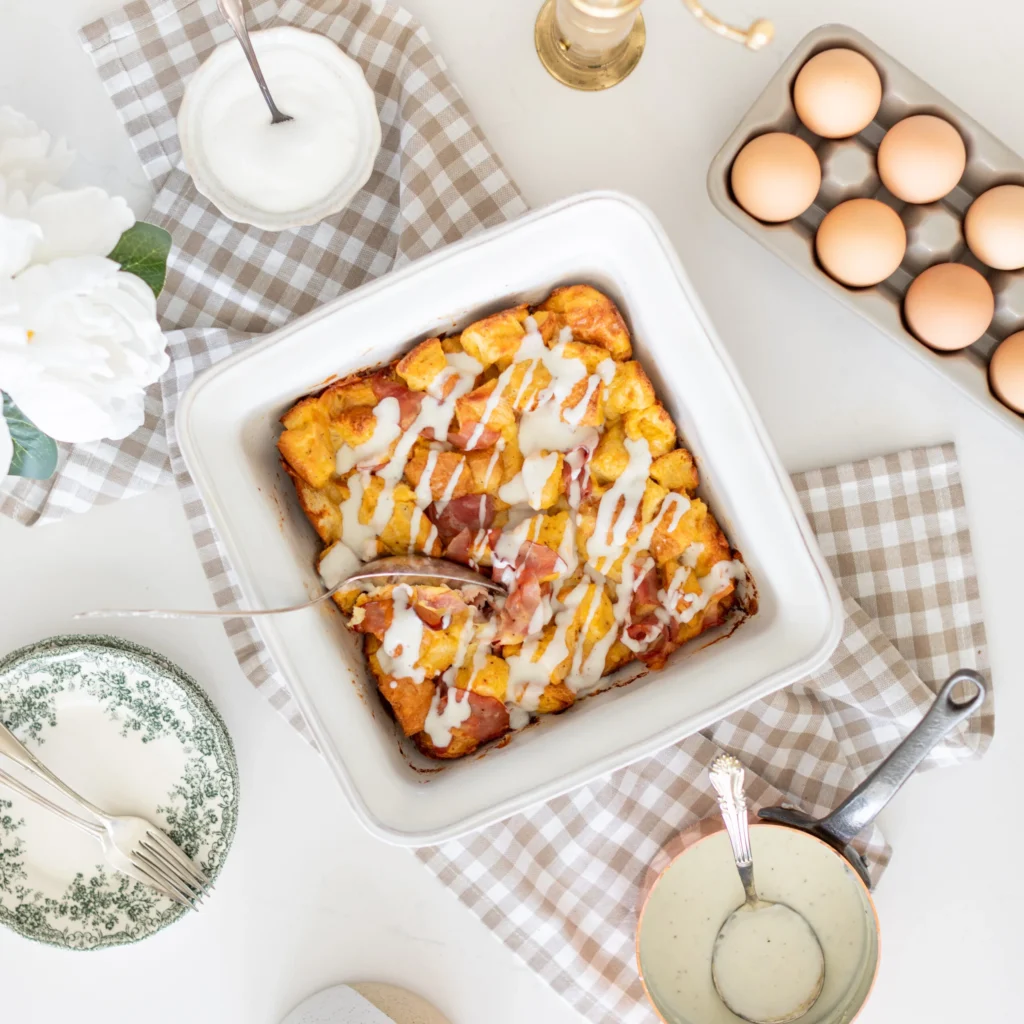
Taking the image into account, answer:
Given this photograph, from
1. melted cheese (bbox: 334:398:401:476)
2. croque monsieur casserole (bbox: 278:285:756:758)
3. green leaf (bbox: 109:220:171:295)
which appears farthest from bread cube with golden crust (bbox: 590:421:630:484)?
green leaf (bbox: 109:220:171:295)

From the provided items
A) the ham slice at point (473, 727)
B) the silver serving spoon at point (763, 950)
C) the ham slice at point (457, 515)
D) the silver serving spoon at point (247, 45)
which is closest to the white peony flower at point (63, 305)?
the silver serving spoon at point (247, 45)

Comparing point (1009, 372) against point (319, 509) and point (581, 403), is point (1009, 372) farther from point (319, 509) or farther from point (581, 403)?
point (319, 509)

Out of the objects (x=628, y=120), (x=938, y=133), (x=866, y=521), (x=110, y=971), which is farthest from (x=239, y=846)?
(x=938, y=133)

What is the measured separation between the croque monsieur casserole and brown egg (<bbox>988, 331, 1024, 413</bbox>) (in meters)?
0.36

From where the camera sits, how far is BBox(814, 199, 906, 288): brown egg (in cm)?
99

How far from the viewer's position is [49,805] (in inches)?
40.0

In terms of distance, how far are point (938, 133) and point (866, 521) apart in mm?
418

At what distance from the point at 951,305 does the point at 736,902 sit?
68 centimetres

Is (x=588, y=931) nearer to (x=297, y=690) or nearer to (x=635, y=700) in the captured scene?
(x=635, y=700)

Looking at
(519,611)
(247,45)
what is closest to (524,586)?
(519,611)

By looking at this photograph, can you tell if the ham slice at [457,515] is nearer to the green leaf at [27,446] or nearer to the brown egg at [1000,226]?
the green leaf at [27,446]

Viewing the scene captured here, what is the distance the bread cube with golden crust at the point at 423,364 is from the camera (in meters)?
0.95

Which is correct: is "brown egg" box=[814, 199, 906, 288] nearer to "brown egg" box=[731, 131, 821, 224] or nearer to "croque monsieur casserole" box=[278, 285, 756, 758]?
"brown egg" box=[731, 131, 821, 224]

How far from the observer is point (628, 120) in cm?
108
